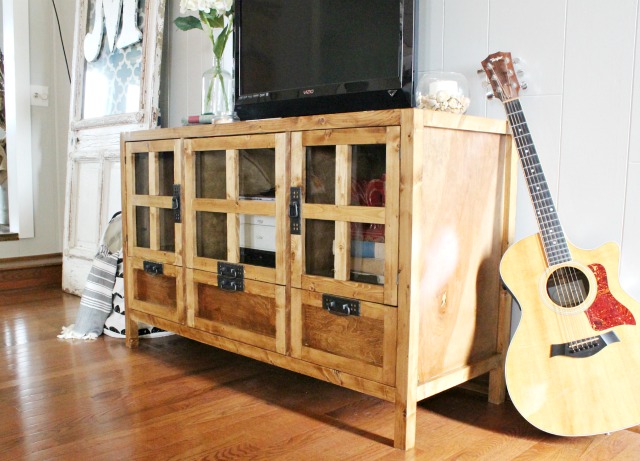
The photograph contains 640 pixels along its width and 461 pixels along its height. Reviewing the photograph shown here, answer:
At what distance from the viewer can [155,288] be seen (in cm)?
221

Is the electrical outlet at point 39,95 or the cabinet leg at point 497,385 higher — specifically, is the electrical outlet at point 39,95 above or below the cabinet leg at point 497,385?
above

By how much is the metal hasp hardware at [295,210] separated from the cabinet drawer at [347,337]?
170mm

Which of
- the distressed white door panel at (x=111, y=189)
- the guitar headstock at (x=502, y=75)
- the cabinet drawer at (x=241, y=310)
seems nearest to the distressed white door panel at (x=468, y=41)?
the guitar headstock at (x=502, y=75)

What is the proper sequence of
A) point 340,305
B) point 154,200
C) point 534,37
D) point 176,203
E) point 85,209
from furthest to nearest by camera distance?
point 85,209, point 154,200, point 176,203, point 534,37, point 340,305

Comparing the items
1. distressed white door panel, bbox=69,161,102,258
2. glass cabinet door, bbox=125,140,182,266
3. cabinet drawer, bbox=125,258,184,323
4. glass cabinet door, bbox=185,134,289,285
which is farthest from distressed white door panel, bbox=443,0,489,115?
distressed white door panel, bbox=69,161,102,258

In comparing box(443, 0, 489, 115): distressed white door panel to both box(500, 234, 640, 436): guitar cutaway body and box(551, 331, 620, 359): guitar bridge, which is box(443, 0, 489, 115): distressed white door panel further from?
box(551, 331, 620, 359): guitar bridge

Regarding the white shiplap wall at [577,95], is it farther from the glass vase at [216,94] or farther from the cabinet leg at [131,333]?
the cabinet leg at [131,333]

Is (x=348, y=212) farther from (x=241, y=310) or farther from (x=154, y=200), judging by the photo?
(x=154, y=200)

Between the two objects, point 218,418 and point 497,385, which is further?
point 497,385

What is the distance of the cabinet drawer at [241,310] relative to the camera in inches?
67.8

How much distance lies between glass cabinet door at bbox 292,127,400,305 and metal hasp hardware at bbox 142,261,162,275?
27.9 inches

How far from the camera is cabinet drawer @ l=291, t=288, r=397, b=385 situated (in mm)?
1459

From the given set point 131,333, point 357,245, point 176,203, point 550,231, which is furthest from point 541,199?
point 131,333

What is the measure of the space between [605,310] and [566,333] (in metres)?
0.11
